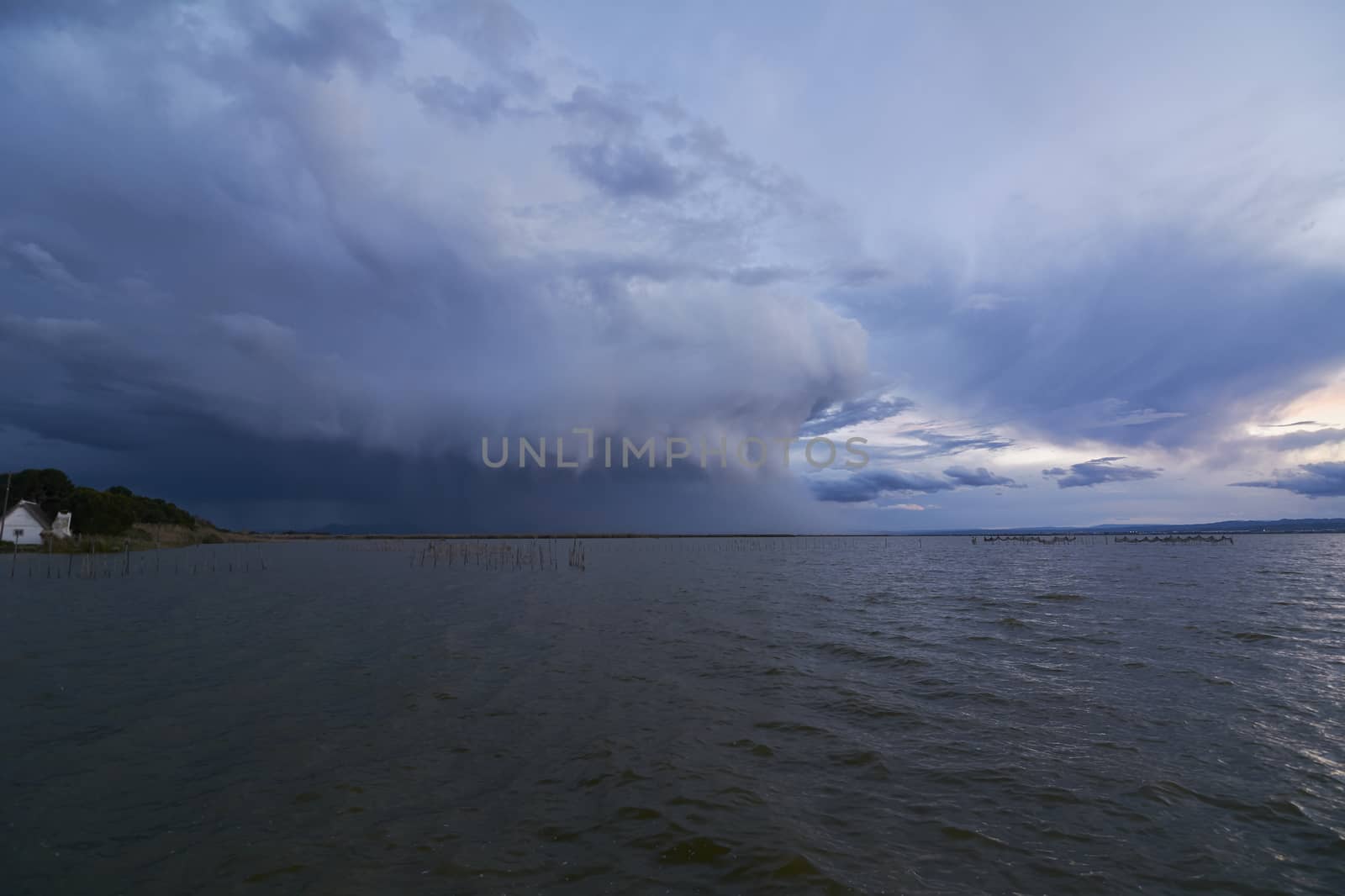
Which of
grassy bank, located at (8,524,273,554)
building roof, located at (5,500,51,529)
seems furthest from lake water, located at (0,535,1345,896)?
building roof, located at (5,500,51,529)

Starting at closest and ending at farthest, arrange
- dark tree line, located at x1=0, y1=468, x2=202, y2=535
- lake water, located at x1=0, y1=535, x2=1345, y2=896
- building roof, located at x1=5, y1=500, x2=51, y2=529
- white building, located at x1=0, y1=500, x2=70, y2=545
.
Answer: lake water, located at x1=0, y1=535, x2=1345, y2=896 → white building, located at x1=0, y1=500, x2=70, y2=545 → building roof, located at x1=5, y1=500, x2=51, y2=529 → dark tree line, located at x1=0, y1=468, x2=202, y2=535

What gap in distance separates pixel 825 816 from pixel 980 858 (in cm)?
211

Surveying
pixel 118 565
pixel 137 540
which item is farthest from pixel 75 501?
pixel 118 565

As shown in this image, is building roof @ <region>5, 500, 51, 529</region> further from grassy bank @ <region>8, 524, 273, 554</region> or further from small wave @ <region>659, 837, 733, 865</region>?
small wave @ <region>659, 837, 733, 865</region>

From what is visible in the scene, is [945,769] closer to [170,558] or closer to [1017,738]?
[1017,738]

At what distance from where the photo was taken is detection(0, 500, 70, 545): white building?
227 feet

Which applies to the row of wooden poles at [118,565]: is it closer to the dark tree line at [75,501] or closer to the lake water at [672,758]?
the dark tree line at [75,501]

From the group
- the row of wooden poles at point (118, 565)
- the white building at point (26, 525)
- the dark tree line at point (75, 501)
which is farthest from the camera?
the dark tree line at point (75, 501)

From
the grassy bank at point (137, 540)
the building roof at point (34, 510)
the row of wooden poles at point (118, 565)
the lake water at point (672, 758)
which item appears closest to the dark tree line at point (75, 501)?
the grassy bank at point (137, 540)

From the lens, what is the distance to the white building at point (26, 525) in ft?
227

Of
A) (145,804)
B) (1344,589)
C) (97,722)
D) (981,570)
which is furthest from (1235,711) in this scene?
(981,570)

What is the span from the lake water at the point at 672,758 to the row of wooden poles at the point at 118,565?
36412mm

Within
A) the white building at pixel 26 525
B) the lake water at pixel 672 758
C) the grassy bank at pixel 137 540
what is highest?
the white building at pixel 26 525

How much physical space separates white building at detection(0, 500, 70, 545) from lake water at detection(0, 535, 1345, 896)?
207 feet
